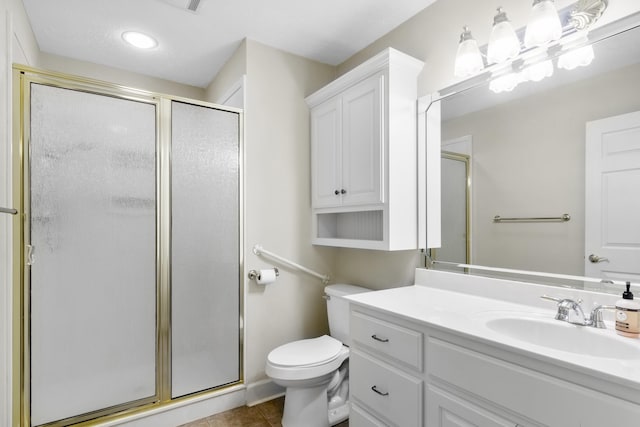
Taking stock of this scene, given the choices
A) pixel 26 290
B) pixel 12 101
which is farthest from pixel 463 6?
pixel 26 290

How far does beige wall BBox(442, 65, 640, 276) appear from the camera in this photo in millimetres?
1256

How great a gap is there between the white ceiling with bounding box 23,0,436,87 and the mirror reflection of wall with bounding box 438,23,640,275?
82 cm

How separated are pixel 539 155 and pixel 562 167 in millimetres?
Answer: 105

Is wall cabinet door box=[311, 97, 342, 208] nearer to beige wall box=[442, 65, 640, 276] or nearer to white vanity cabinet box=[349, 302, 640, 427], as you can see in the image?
beige wall box=[442, 65, 640, 276]

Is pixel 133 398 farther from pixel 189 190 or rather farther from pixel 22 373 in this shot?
pixel 189 190

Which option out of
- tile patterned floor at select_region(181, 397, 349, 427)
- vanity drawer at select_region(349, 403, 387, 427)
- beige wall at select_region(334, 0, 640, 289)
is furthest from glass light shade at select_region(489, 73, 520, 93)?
tile patterned floor at select_region(181, 397, 349, 427)

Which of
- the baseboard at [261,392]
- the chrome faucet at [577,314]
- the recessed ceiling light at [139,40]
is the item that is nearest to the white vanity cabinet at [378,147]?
the chrome faucet at [577,314]

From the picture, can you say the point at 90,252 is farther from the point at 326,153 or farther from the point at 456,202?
the point at 456,202

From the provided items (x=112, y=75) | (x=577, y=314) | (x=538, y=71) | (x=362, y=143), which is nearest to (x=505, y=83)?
(x=538, y=71)

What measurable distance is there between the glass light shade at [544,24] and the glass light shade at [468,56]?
0.24 m

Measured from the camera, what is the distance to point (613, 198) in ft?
3.92

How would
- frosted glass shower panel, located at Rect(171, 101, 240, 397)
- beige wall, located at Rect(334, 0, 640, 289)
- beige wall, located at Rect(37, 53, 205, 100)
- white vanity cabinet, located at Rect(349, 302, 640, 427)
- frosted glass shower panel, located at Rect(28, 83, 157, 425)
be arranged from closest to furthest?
white vanity cabinet, located at Rect(349, 302, 640, 427), beige wall, located at Rect(334, 0, 640, 289), frosted glass shower panel, located at Rect(28, 83, 157, 425), frosted glass shower panel, located at Rect(171, 101, 240, 397), beige wall, located at Rect(37, 53, 205, 100)

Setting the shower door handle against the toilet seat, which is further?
the toilet seat

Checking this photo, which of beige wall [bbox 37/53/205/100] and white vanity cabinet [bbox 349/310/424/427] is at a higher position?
beige wall [bbox 37/53/205/100]
